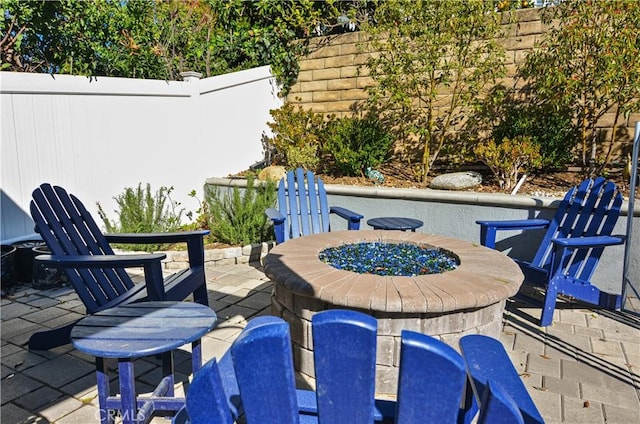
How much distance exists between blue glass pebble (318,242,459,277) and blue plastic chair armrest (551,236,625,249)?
30.0 inches

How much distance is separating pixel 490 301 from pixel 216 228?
353cm

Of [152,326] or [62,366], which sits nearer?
[152,326]

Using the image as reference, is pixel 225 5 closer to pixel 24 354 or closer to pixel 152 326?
pixel 24 354

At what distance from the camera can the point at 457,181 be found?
16.2 ft

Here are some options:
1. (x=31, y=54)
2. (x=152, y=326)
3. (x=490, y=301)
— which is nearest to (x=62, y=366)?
(x=152, y=326)

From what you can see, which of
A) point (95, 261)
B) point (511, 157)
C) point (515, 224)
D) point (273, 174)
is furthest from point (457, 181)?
point (95, 261)

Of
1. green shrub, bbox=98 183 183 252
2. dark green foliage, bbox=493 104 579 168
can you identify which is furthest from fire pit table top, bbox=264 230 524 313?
dark green foliage, bbox=493 104 579 168

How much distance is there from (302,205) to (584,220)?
242cm

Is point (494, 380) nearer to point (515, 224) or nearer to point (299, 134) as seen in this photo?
point (515, 224)

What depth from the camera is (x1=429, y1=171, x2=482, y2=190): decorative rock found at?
4.93m

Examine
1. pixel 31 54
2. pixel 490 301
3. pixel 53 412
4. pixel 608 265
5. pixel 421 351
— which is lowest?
pixel 53 412

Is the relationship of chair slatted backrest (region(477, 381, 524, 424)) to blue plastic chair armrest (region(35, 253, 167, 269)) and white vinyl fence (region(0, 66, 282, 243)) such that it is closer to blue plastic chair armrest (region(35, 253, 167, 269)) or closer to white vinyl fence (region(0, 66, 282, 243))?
blue plastic chair armrest (region(35, 253, 167, 269))

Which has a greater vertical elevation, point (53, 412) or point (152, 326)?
point (152, 326)

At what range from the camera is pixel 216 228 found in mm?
5090
